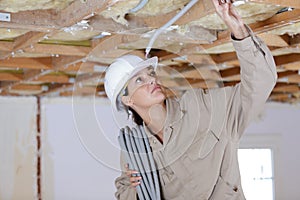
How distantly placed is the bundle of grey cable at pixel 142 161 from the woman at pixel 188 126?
2 centimetres

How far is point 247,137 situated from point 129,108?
178 inches

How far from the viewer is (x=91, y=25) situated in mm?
2861

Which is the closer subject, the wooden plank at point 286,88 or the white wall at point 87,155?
the white wall at point 87,155

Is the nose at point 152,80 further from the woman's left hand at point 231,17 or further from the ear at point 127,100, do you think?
the woman's left hand at point 231,17

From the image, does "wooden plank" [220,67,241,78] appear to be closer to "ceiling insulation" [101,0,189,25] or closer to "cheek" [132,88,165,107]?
"ceiling insulation" [101,0,189,25]

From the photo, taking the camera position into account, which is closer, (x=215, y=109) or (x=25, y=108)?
(x=215, y=109)

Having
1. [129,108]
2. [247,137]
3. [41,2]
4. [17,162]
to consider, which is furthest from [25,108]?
[129,108]

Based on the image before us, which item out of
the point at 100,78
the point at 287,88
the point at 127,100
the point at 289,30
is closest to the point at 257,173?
Answer: the point at 287,88

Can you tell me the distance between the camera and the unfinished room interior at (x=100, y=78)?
6.69ft

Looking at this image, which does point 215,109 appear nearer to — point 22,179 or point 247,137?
point 22,179

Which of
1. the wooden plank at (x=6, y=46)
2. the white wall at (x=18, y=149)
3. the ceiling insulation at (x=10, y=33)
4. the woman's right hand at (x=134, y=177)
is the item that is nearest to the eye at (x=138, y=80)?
the woman's right hand at (x=134, y=177)

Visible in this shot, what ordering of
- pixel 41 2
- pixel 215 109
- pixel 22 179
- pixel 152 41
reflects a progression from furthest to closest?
pixel 22 179, pixel 41 2, pixel 152 41, pixel 215 109

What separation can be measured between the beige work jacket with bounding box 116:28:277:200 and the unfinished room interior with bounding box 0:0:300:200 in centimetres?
10

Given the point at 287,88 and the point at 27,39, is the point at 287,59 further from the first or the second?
the point at 27,39
